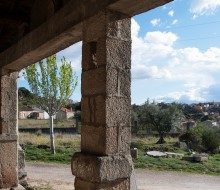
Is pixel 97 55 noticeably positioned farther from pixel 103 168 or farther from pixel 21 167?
pixel 21 167

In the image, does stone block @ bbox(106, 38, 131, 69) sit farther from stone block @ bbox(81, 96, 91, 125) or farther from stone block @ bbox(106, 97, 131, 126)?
stone block @ bbox(81, 96, 91, 125)

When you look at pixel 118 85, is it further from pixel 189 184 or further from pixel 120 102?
pixel 189 184

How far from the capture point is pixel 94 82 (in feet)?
11.0

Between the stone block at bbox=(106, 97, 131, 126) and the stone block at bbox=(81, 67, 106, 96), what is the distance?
154mm

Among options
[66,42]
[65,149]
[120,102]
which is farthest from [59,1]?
[65,149]

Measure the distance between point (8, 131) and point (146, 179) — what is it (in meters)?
6.48

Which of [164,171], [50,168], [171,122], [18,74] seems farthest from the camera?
[171,122]

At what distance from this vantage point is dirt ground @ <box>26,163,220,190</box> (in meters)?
10.0

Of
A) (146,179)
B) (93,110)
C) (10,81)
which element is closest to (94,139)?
(93,110)

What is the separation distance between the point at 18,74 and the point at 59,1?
3.27 meters

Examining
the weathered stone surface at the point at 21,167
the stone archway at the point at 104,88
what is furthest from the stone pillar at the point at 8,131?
the stone archway at the point at 104,88

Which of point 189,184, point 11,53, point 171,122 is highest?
point 11,53

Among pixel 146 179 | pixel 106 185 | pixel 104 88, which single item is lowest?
pixel 146 179

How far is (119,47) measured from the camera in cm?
330
